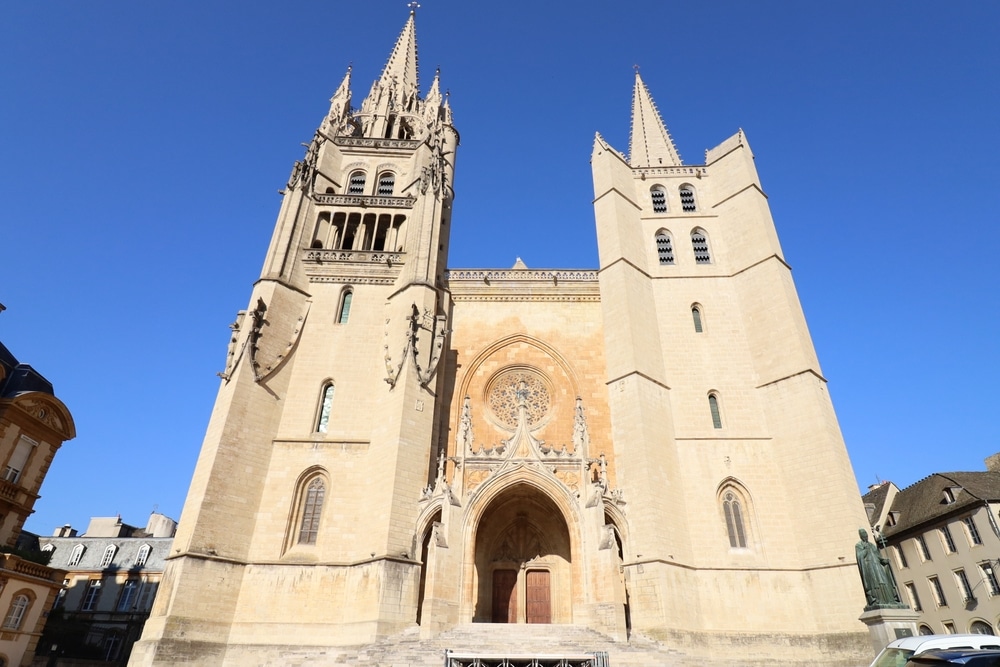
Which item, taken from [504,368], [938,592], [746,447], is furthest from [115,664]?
[938,592]

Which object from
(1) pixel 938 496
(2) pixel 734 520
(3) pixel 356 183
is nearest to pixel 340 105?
(3) pixel 356 183

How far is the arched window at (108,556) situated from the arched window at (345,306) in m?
20.9

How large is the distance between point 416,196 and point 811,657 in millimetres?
18299

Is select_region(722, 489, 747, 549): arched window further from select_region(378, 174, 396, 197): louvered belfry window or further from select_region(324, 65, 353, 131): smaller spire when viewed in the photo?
select_region(324, 65, 353, 131): smaller spire

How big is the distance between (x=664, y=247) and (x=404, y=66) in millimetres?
19065

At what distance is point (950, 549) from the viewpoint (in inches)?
883

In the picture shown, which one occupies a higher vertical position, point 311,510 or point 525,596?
point 311,510

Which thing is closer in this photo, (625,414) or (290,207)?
(625,414)

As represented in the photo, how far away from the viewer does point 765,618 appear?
48.1 ft

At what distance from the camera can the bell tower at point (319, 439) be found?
13.8 m

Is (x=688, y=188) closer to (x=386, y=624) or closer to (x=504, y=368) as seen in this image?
(x=504, y=368)

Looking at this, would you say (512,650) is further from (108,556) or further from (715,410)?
(108,556)

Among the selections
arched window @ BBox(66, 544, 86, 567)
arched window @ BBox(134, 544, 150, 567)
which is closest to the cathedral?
arched window @ BBox(134, 544, 150, 567)

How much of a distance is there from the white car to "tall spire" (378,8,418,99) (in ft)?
96.5
